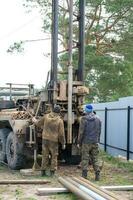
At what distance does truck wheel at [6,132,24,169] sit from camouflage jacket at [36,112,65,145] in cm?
130

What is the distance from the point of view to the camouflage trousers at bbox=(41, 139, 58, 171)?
12.9 m

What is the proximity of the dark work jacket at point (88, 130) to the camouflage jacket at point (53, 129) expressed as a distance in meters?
0.67

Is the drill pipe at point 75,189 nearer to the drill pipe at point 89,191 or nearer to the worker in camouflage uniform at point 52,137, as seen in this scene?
the drill pipe at point 89,191

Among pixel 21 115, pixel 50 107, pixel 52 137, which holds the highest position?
pixel 50 107

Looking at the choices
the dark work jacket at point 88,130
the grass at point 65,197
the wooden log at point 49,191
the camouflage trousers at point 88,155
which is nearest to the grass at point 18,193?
the wooden log at point 49,191

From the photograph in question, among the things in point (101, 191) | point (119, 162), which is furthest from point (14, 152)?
point (101, 191)

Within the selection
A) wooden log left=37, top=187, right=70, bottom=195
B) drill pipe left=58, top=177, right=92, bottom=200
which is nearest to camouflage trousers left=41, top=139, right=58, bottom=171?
drill pipe left=58, top=177, right=92, bottom=200

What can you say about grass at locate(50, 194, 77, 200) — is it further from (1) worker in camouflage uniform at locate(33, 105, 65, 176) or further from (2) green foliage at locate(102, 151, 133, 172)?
(2) green foliage at locate(102, 151, 133, 172)

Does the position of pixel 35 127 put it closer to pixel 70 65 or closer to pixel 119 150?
pixel 70 65

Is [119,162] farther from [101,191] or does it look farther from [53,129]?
[101,191]

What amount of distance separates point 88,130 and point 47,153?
1264 millimetres

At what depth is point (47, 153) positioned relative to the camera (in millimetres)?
13031

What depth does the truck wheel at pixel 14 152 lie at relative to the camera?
14.0 meters

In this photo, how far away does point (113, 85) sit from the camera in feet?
112
